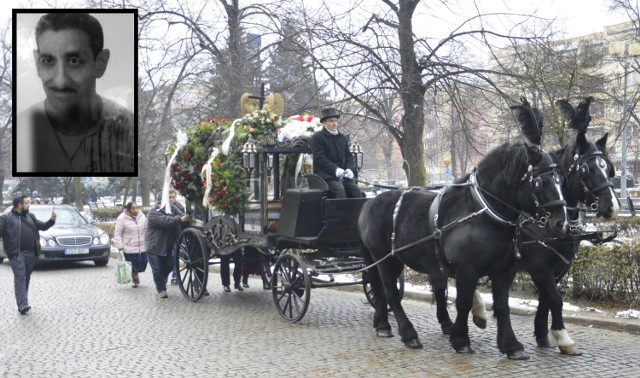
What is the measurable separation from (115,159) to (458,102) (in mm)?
9277

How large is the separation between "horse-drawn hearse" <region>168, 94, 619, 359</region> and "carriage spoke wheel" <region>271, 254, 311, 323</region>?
16 millimetres

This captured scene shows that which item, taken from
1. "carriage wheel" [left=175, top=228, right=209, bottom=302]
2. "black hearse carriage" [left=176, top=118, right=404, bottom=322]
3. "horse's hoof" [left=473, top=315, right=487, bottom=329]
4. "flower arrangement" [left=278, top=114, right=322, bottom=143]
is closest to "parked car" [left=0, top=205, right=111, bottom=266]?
"carriage wheel" [left=175, top=228, right=209, bottom=302]

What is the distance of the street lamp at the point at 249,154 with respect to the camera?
10766 millimetres

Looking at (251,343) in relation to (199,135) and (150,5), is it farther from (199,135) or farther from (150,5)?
(150,5)

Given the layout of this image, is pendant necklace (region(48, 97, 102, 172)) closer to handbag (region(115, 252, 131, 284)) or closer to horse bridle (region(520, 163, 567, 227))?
horse bridle (region(520, 163, 567, 227))

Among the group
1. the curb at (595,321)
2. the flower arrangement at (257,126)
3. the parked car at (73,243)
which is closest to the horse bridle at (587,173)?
the curb at (595,321)

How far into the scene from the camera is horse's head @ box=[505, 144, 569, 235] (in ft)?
23.5

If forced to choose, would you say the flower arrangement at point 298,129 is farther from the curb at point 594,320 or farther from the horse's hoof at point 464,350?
the horse's hoof at point 464,350

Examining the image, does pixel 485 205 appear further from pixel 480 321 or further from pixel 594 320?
pixel 594 320

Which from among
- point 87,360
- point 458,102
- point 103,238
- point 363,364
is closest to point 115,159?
point 87,360

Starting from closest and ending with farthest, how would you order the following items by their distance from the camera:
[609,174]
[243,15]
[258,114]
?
[609,174] < [258,114] < [243,15]

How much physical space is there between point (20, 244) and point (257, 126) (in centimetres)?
395

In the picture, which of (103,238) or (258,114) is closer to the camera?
(258,114)

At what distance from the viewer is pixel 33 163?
26.1ft
